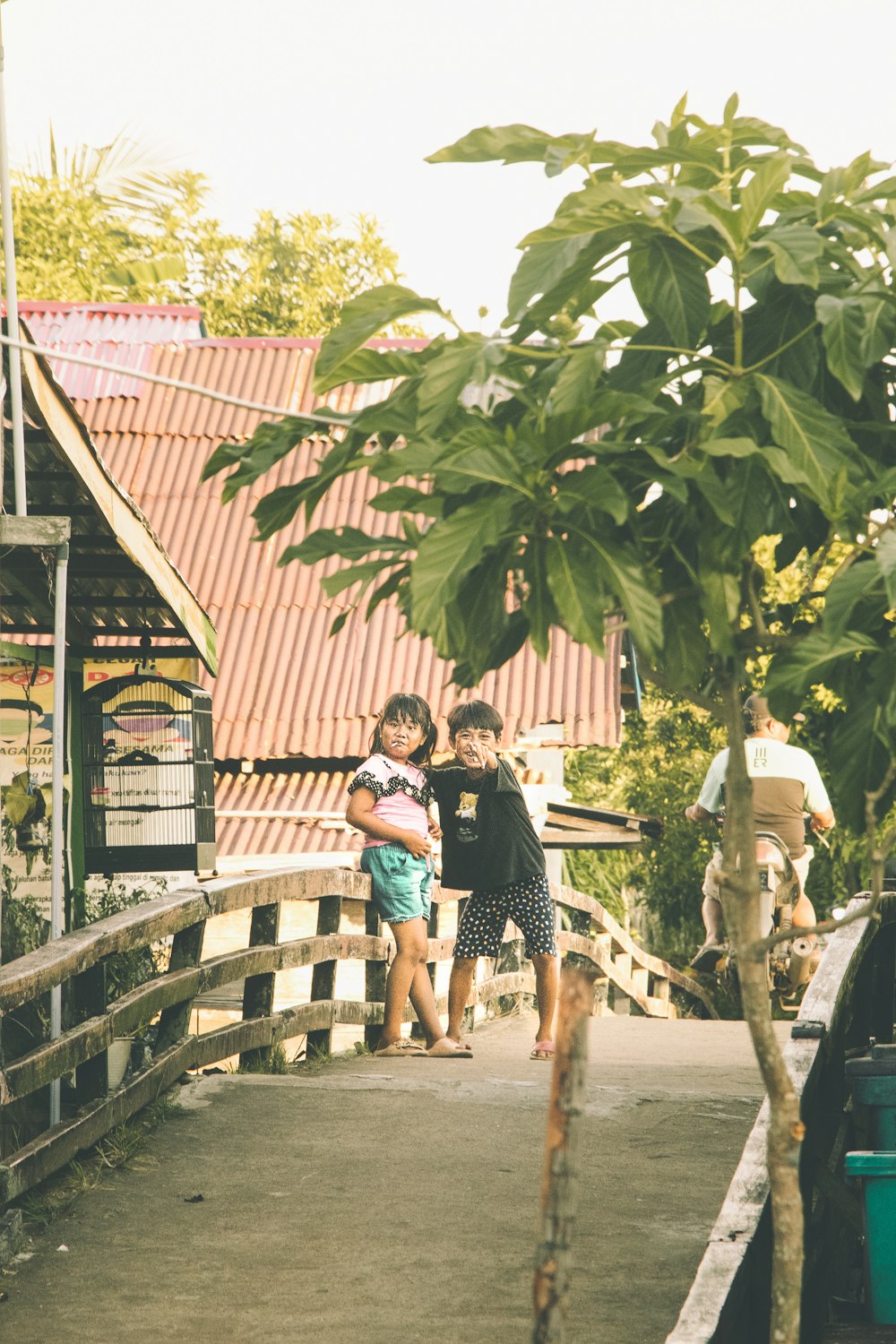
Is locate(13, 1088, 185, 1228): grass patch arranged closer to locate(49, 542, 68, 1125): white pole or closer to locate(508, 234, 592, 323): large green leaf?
locate(49, 542, 68, 1125): white pole

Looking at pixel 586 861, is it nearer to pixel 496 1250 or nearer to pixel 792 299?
pixel 496 1250

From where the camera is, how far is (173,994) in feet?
19.9

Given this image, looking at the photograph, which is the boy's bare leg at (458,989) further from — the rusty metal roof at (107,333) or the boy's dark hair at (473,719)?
the rusty metal roof at (107,333)

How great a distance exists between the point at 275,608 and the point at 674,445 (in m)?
12.2

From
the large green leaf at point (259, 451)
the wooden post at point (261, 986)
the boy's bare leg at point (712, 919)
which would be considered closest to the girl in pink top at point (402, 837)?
the wooden post at point (261, 986)

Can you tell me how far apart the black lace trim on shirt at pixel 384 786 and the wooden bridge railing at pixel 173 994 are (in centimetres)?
55

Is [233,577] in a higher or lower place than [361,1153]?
higher

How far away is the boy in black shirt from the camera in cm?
735

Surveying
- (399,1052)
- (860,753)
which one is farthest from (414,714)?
(860,753)

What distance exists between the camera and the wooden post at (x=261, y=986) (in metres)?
7.23

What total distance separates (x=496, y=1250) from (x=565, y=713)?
867cm

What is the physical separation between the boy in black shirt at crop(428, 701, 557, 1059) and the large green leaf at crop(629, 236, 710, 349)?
464 centimetres

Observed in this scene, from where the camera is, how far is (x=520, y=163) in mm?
2711

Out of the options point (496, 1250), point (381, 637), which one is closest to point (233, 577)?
point (381, 637)
